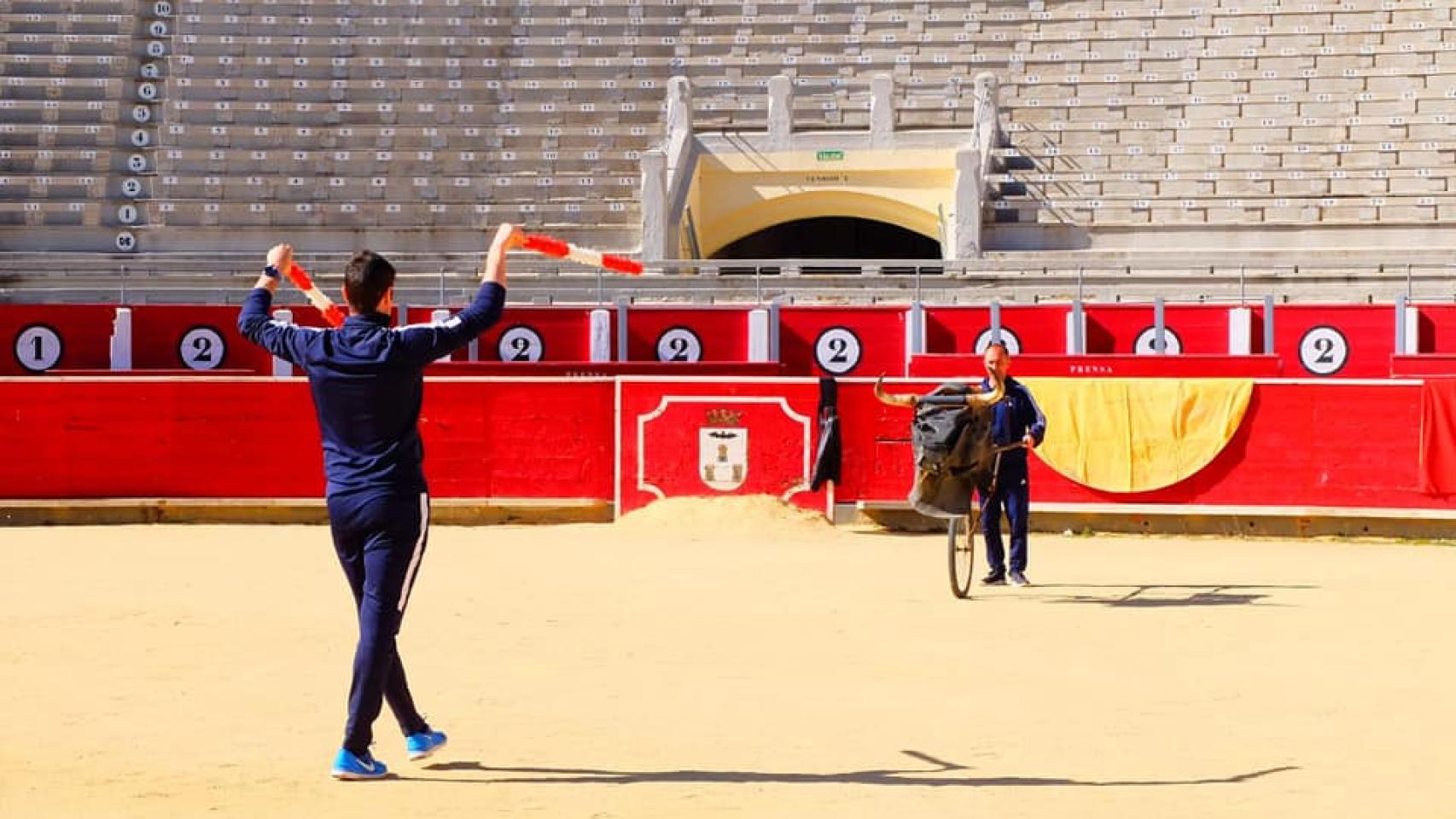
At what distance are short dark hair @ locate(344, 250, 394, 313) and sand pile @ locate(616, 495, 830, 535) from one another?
10.1 meters

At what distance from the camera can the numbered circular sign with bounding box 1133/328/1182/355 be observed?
25.8 meters

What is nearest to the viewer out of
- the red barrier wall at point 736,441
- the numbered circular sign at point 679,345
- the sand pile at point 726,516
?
the sand pile at point 726,516

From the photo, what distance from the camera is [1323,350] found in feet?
84.9

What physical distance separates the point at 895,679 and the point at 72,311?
20216 millimetres

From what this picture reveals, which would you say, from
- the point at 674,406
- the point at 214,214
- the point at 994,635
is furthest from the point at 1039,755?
the point at 214,214

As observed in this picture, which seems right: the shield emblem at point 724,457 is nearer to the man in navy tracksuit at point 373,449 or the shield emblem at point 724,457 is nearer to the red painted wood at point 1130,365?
the red painted wood at point 1130,365

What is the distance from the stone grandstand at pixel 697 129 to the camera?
2878cm

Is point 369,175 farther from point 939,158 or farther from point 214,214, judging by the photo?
point 939,158

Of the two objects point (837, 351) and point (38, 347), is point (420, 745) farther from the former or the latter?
point (38, 347)

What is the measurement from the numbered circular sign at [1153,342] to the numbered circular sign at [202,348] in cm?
1143

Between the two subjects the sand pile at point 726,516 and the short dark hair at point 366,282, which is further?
the sand pile at point 726,516

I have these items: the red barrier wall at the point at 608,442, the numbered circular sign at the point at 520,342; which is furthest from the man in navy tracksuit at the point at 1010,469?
the numbered circular sign at the point at 520,342

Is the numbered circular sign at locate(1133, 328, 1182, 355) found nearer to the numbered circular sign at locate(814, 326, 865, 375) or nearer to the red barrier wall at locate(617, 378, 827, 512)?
the numbered circular sign at locate(814, 326, 865, 375)

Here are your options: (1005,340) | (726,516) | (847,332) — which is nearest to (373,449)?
(726,516)
